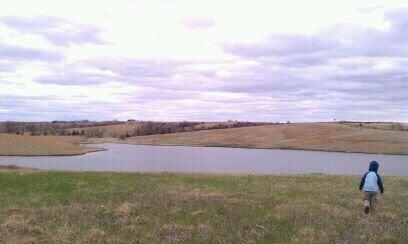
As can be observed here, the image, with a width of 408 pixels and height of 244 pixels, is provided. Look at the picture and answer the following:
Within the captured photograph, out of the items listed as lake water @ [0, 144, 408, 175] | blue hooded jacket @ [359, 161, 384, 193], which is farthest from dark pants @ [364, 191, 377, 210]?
lake water @ [0, 144, 408, 175]

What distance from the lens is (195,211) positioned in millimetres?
16484

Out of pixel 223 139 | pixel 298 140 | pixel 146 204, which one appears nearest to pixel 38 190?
pixel 146 204

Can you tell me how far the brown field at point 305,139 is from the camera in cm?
12162

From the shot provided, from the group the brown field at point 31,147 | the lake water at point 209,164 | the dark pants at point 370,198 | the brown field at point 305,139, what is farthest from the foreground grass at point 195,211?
the brown field at point 305,139

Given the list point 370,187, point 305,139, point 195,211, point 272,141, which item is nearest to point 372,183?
point 370,187

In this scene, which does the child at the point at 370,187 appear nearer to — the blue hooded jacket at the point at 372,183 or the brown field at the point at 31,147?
the blue hooded jacket at the point at 372,183

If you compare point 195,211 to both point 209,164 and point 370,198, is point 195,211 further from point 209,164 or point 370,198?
point 209,164

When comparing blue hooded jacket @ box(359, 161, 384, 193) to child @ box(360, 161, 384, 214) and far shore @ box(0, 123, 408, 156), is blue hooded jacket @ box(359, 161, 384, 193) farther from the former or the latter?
far shore @ box(0, 123, 408, 156)

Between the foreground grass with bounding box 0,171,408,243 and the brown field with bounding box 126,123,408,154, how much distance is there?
9673 centimetres

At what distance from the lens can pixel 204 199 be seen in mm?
18969

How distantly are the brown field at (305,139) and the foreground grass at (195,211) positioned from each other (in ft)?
317

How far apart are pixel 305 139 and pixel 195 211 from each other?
12575 centimetres

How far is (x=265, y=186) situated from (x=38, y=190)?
9361mm

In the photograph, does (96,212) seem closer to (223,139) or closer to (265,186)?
(265,186)
